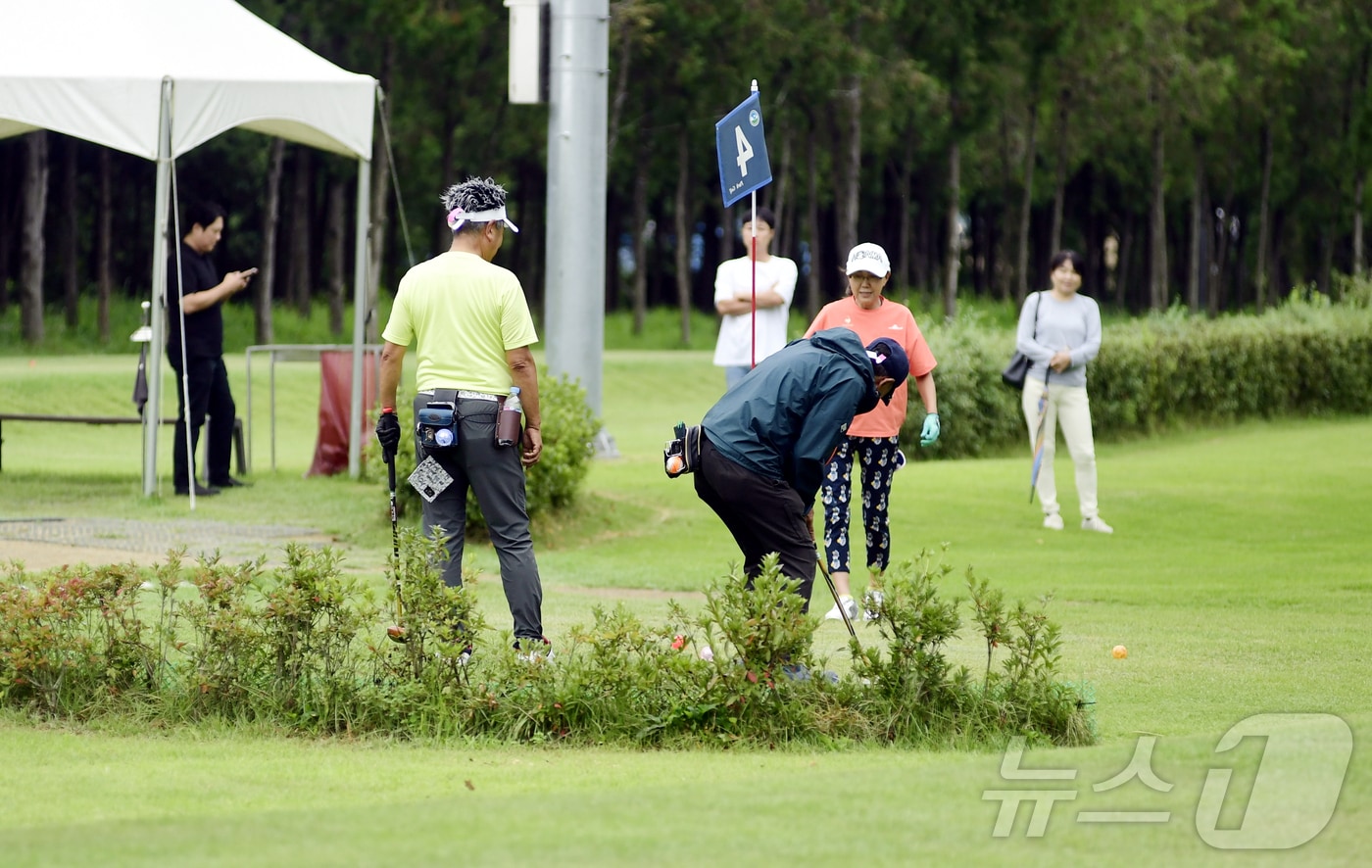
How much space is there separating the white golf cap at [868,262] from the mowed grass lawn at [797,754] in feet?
6.13

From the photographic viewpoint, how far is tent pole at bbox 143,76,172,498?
41.8ft

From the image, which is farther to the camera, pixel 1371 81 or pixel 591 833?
pixel 1371 81

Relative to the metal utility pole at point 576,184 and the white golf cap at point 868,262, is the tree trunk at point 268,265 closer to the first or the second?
the metal utility pole at point 576,184

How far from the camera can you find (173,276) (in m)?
13.4

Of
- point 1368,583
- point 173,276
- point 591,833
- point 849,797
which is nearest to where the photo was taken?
point 591,833

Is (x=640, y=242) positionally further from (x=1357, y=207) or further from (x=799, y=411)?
(x=799, y=411)

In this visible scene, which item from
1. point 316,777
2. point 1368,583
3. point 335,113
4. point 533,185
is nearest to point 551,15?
point 335,113

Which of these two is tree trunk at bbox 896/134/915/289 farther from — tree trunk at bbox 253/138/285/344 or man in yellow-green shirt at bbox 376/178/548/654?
man in yellow-green shirt at bbox 376/178/548/654

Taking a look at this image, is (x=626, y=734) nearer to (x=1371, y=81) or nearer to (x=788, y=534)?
(x=788, y=534)

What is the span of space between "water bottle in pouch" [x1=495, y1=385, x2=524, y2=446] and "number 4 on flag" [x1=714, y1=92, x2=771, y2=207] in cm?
226

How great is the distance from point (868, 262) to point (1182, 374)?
52.3 feet

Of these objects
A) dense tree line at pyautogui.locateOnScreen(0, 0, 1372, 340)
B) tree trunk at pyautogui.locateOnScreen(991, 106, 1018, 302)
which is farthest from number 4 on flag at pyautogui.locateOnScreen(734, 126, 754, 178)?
tree trunk at pyautogui.locateOnScreen(991, 106, 1018, 302)

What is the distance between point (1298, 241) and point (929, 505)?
53.9 meters

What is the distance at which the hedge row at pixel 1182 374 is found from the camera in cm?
2002
